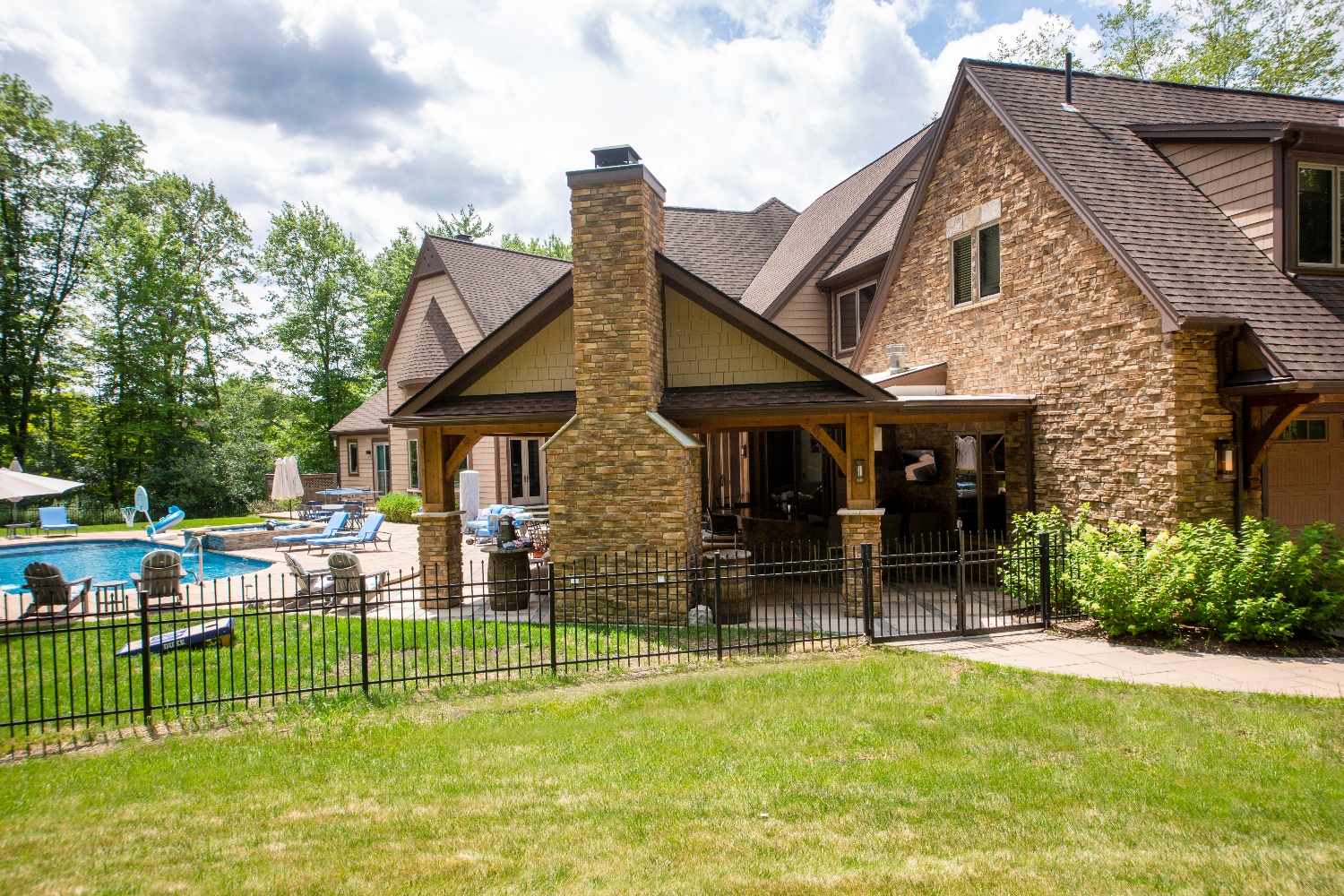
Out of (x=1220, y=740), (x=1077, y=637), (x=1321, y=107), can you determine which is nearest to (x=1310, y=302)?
(x=1077, y=637)

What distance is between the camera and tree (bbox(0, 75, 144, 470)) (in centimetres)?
3316

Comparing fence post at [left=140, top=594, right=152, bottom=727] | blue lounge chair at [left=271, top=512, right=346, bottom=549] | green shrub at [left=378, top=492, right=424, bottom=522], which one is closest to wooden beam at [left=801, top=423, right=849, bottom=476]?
fence post at [left=140, top=594, right=152, bottom=727]

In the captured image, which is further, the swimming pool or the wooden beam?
the swimming pool

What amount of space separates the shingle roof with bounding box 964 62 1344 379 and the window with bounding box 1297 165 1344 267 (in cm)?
57

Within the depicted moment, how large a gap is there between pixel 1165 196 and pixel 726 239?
1484 centimetres

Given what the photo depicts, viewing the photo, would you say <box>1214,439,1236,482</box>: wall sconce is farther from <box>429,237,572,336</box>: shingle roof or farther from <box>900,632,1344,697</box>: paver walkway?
→ <box>429,237,572,336</box>: shingle roof

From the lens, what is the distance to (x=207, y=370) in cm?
3953

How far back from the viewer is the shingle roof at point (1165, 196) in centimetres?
968

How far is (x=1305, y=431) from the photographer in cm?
1081

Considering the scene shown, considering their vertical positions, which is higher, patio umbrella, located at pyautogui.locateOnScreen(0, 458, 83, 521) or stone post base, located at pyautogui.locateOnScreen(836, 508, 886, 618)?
patio umbrella, located at pyautogui.locateOnScreen(0, 458, 83, 521)

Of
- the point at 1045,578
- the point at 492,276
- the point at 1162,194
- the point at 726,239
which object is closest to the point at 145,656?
the point at 1045,578

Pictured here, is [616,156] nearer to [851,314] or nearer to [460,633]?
[460,633]

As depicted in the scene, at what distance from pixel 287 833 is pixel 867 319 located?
615 inches

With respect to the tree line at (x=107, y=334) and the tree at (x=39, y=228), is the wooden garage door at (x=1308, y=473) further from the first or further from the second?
the tree at (x=39, y=228)
